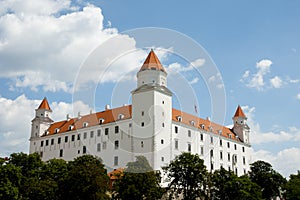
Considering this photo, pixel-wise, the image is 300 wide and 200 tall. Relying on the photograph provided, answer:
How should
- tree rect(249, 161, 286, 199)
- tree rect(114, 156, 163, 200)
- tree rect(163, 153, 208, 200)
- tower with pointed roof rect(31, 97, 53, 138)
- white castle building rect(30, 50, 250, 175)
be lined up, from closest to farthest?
tree rect(114, 156, 163, 200) < tree rect(163, 153, 208, 200) < tree rect(249, 161, 286, 199) < white castle building rect(30, 50, 250, 175) < tower with pointed roof rect(31, 97, 53, 138)

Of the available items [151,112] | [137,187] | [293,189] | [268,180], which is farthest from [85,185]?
[268,180]

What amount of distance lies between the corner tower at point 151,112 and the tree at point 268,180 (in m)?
17.2

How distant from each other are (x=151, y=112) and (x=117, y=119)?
9.07 meters

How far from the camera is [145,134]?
8088 centimetres

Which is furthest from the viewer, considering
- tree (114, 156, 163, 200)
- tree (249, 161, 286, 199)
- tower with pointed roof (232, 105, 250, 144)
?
tower with pointed roof (232, 105, 250, 144)

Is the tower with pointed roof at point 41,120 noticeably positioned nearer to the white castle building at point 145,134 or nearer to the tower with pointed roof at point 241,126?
the white castle building at point 145,134

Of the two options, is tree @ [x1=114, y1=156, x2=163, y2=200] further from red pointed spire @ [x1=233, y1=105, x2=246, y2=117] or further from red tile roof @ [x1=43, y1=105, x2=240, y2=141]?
red pointed spire @ [x1=233, y1=105, x2=246, y2=117]

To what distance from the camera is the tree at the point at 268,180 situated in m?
74.6

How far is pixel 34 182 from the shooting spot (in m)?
50.6

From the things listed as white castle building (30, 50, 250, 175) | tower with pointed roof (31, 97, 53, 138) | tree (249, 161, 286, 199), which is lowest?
tree (249, 161, 286, 199)

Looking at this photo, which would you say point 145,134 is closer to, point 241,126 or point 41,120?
point 41,120

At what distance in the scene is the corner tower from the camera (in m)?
74.8

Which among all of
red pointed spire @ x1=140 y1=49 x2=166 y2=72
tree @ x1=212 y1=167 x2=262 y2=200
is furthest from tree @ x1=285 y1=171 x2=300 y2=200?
red pointed spire @ x1=140 y1=49 x2=166 y2=72

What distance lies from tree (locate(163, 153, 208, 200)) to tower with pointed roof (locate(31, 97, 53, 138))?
189 feet
